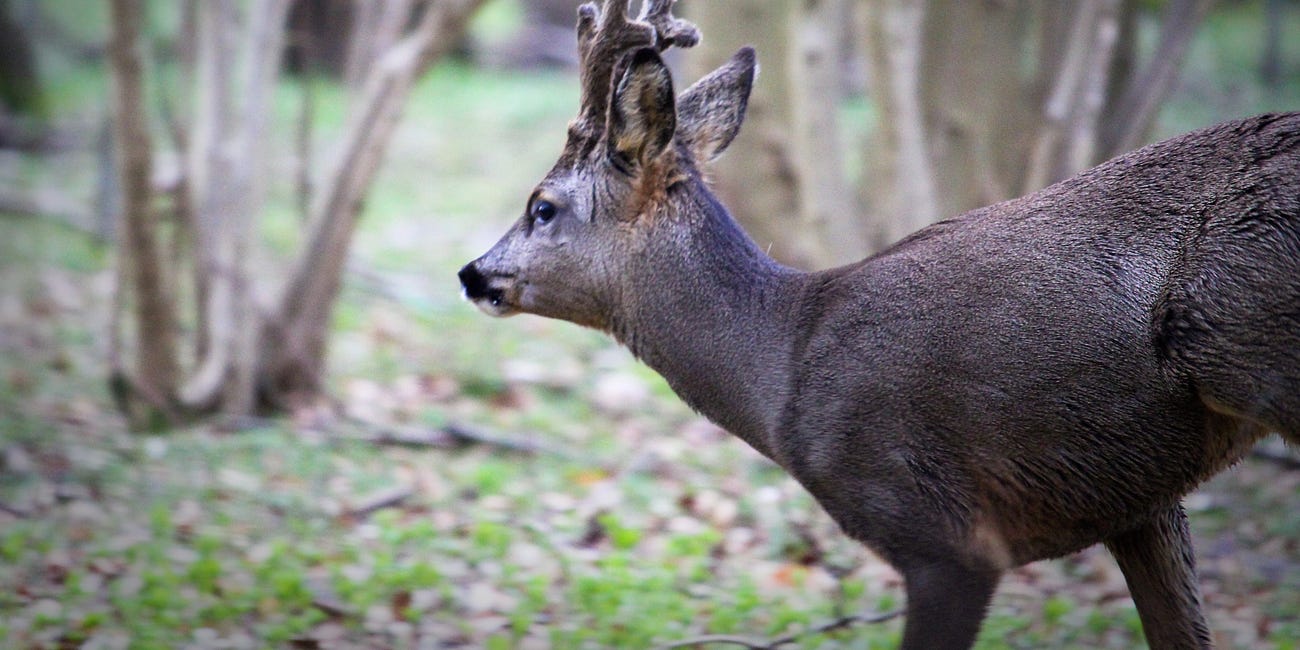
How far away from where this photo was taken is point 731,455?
313 inches

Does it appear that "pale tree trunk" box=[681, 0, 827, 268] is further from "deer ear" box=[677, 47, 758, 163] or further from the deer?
the deer

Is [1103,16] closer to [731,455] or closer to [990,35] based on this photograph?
[990,35]

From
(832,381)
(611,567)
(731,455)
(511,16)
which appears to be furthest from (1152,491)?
(511,16)

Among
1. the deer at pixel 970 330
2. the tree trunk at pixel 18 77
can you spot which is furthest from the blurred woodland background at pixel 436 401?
the tree trunk at pixel 18 77

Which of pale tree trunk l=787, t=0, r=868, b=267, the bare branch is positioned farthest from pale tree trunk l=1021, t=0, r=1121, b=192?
pale tree trunk l=787, t=0, r=868, b=267

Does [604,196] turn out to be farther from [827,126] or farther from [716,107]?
[827,126]

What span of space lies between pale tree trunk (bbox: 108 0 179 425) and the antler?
422 cm

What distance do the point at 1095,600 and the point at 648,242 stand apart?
2.70 meters

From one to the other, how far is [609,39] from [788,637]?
2331mm

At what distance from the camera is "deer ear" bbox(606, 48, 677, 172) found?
14.1ft

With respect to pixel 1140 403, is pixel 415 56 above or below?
above

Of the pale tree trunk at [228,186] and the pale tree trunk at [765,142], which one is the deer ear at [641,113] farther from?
the pale tree trunk at [765,142]

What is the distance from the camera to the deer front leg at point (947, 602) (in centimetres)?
417

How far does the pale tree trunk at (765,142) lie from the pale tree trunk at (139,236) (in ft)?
11.8
